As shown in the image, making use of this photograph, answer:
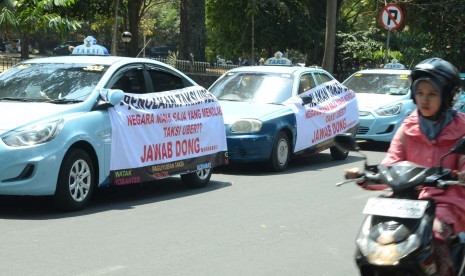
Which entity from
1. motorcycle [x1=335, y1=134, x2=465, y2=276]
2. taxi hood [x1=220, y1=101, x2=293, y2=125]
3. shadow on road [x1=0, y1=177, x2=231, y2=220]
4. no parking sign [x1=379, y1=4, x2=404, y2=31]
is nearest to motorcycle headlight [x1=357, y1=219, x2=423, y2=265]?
motorcycle [x1=335, y1=134, x2=465, y2=276]

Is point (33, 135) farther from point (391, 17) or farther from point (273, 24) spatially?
point (273, 24)

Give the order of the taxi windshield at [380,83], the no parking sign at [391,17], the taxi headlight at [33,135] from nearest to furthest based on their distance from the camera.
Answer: the taxi headlight at [33,135] → the taxi windshield at [380,83] → the no parking sign at [391,17]

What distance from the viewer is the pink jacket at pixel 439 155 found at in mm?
4609

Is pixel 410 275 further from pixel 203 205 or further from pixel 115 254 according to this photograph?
pixel 203 205

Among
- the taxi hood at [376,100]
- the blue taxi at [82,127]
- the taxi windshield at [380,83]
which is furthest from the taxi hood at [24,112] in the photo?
the taxi windshield at [380,83]

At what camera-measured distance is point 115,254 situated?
702cm

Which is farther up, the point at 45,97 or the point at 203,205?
the point at 45,97

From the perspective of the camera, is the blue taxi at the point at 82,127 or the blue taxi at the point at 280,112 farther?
the blue taxi at the point at 280,112

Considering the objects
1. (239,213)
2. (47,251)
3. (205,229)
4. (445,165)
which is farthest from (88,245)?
(445,165)

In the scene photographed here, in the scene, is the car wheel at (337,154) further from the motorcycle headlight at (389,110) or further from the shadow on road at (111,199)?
the shadow on road at (111,199)

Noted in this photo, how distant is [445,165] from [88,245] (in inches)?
140

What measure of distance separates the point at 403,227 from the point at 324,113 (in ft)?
32.2

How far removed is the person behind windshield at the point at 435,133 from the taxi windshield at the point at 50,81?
4969 millimetres

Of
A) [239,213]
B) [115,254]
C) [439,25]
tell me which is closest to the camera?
[115,254]
